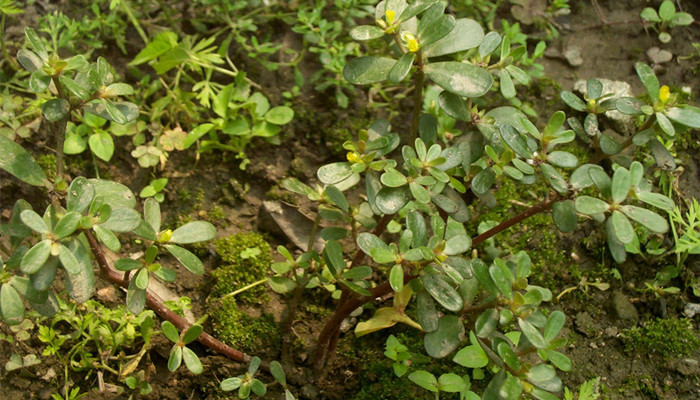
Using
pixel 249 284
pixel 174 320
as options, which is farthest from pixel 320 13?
pixel 174 320

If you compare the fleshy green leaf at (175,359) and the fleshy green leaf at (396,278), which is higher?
the fleshy green leaf at (396,278)

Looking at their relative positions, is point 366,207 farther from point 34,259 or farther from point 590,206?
point 34,259

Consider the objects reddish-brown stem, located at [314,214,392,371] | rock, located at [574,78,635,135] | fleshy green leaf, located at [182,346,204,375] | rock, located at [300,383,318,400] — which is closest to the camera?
fleshy green leaf, located at [182,346,204,375]

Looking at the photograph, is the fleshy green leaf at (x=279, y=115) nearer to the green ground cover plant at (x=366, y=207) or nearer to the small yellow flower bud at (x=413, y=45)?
the green ground cover plant at (x=366, y=207)

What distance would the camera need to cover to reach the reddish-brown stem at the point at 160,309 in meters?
1.83

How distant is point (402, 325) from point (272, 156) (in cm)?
96

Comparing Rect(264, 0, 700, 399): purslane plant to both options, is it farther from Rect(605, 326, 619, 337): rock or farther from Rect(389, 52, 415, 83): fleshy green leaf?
Rect(605, 326, 619, 337): rock

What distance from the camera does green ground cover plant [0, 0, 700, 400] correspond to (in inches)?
66.5

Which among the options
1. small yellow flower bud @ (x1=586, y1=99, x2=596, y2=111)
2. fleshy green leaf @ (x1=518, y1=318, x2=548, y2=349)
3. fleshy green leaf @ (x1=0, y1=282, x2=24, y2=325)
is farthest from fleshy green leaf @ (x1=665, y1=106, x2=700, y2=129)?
fleshy green leaf @ (x1=0, y1=282, x2=24, y2=325)

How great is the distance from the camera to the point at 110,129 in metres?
2.69

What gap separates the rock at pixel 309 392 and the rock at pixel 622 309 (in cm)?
115

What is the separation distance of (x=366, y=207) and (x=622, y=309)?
1.06 metres

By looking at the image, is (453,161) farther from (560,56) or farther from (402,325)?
(560,56)

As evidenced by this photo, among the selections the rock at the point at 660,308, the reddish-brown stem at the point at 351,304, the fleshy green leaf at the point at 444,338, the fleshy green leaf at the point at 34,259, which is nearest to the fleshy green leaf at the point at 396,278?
the reddish-brown stem at the point at 351,304
